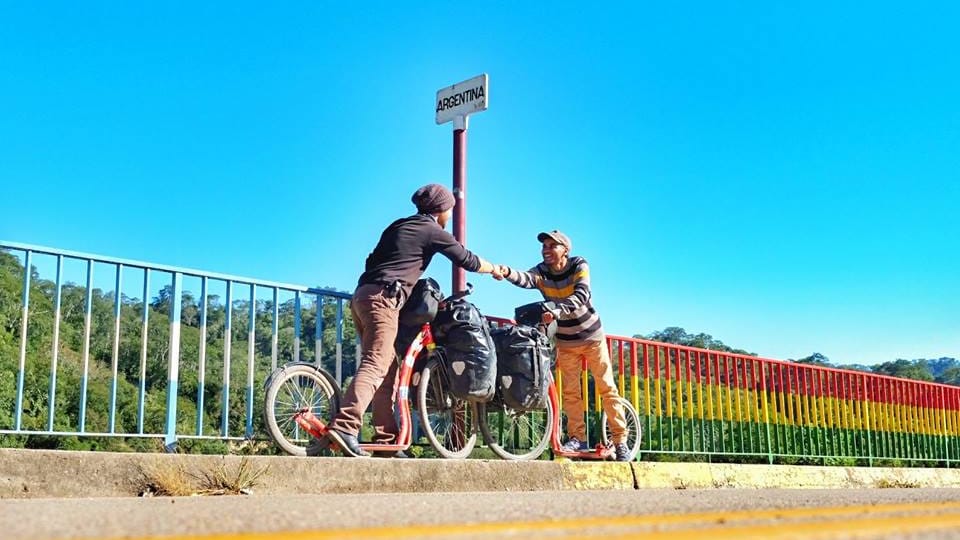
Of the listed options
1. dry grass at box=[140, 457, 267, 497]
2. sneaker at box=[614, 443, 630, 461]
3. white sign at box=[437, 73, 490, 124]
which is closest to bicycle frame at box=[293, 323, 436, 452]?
dry grass at box=[140, 457, 267, 497]

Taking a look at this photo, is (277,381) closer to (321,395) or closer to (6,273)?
(321,395)

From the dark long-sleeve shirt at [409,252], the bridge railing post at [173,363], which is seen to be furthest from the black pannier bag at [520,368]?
the bridge railing post at [173,363]

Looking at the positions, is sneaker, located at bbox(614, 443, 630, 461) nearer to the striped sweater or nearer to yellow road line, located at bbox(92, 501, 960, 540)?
the striped sweater

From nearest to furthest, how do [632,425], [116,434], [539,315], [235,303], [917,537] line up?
[917,537]
[116,434]
[235,303]
[539,315]
[632,425]

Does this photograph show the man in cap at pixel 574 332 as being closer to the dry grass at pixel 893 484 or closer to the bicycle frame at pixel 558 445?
the bicycle frame at pixel 558 445

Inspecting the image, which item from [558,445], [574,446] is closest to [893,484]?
[574,446]

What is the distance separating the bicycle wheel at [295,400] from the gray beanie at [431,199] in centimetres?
132

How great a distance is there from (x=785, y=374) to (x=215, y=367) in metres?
7.24

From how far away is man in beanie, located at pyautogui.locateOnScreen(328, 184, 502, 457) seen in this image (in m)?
6.43

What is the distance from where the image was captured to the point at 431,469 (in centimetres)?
623

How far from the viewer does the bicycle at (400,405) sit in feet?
21.5

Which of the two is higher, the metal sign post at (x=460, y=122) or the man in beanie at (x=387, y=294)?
the metal sign post at (x=460, y=122)

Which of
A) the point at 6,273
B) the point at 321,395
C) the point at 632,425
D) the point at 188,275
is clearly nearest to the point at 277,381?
the point at 321,395

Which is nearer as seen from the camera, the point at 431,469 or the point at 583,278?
the point at 431,469
